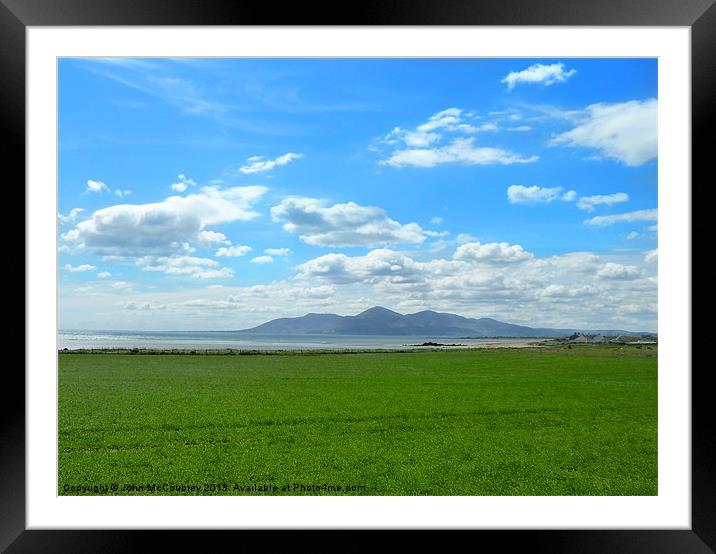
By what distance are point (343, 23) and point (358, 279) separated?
13002 millimetres

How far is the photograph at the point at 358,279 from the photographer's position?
4340 millimetres

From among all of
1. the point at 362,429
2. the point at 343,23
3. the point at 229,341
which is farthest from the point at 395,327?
the point at 343,23

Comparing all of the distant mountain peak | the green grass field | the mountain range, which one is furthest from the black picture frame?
the distant mountain peak

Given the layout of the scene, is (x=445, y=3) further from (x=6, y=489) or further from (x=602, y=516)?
(x=6, y=489)

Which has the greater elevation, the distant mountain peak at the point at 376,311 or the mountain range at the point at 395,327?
the distant mountain peak at the point at 376,311

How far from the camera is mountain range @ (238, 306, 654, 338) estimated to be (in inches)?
795

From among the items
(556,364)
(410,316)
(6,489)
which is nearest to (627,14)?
(6,489)

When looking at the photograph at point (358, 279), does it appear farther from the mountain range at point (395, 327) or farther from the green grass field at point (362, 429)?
the mountain range at point (395, 327)

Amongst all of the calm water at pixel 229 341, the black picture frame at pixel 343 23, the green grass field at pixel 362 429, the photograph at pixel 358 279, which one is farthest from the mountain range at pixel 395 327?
the black picture frame at pixel 343 23

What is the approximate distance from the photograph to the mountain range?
15 cm

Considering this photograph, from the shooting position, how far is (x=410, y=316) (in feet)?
82.4

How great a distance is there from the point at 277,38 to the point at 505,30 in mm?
827

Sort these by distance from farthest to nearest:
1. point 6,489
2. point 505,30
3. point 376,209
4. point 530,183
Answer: point 376,209 → point 530,183 → point 505,30 → point 6,489

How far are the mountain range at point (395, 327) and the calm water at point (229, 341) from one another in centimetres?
34
